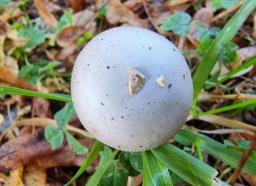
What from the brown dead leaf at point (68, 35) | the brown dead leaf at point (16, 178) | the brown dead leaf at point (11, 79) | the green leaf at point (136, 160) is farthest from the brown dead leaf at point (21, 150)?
the brown dead leaf at point (68, 35)

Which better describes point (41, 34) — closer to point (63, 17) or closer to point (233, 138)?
point (63, 17)

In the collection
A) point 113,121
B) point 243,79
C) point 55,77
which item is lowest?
point 55,77

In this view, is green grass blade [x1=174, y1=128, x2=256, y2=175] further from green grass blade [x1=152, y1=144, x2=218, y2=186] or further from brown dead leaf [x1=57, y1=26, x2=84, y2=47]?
brown dead leaf [x1=57, y1=26, x2=84, y2=47]

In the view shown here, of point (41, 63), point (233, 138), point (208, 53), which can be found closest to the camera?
point (208, 53)

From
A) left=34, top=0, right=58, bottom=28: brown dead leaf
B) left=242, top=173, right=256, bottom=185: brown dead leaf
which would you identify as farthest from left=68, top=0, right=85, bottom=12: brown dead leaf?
left=242, top=173, right=256, bottom=185: brown dead leaf

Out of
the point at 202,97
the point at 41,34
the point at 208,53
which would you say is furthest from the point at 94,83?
the point at 41,34

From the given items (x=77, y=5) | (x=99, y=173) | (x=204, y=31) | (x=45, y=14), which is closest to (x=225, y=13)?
(x=204, y=31)

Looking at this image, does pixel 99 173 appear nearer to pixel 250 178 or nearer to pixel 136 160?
pixel 136 160

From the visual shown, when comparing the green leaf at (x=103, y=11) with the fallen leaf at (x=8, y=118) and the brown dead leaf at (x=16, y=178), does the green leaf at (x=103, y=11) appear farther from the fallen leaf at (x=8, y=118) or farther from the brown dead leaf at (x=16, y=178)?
the brown dead leaf at (x=16, y=178)
